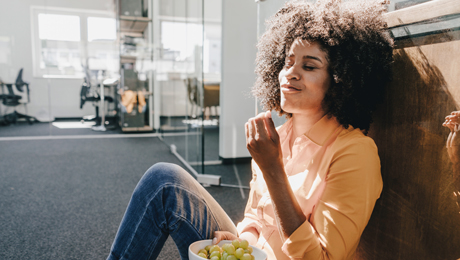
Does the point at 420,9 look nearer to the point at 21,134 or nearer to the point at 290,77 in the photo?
the point at 290,77

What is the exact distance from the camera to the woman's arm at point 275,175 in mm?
807

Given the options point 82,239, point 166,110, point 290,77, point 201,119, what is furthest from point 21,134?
point 290,77

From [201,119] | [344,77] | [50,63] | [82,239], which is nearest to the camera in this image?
[344,77]

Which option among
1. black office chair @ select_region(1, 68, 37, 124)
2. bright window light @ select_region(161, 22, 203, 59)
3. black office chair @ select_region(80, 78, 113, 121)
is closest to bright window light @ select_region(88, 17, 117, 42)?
black office chair @ select_region(80, 78, 113, 121)

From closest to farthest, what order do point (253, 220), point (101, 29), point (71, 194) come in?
point (253, 220) → point (71, 194) → point (101, 29)

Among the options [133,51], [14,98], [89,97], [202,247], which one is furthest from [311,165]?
[89,97]

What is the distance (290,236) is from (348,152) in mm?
240

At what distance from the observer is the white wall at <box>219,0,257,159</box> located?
9.68 ft

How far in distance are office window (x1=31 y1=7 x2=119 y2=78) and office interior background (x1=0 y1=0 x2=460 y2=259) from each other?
0.7 inches

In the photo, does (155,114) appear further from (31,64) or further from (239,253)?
(239,253)

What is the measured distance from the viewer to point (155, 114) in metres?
6.13

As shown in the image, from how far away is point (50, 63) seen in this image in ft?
18.6

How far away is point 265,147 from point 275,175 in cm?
7

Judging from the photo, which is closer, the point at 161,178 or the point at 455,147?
the point at 455,147
